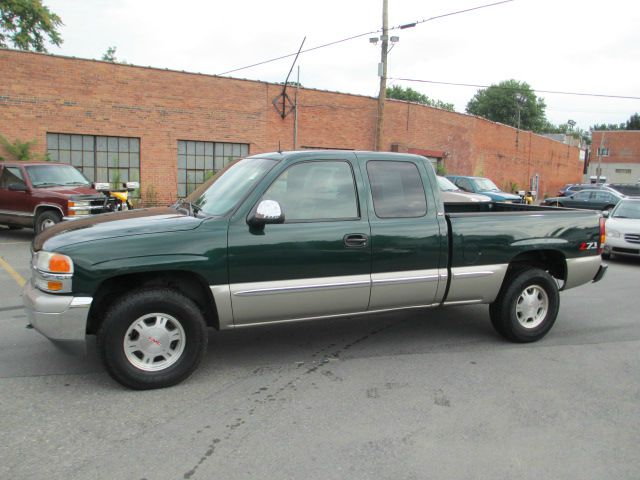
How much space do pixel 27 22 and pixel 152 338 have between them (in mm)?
35331

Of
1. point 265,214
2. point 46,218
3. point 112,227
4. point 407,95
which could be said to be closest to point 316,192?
point 265,214

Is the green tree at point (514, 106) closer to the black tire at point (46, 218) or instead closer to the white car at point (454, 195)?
the white car at point (454, 195)

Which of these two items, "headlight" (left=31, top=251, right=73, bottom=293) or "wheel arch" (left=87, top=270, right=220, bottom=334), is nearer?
"headlight" (left=31, top=251, right=73, bottom=293)

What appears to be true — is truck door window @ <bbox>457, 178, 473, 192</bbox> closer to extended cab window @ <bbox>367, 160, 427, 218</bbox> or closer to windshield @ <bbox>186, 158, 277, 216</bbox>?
extended cab window @ <bbox>367, 160, 427, 218</bbox>

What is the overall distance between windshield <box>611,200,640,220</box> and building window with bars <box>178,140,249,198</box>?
12131mm

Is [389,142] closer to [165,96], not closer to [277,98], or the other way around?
[277,98]

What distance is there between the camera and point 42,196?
39.0 feet

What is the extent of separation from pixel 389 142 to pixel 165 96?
11.6 m

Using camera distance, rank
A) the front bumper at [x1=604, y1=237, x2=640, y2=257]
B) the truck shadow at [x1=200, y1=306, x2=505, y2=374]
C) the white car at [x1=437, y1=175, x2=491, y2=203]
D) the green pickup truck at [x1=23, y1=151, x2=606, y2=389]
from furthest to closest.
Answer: the white car at [x1=437, y1=175, x2=491, y2=203], the front bumper at [x1=604, y1=237, x2=640, y2=257], the truck shadow at [x1=200, y1=306, x2=505, y2=374], the green pickup truck at [x1=23, y1=151, x2=606, y2=389]

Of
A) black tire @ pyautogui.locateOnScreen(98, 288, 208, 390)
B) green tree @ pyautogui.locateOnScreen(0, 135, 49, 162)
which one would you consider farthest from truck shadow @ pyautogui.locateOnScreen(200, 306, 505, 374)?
green tree @ pyautogui.locateOnScreen(0, 135, 49, 162)

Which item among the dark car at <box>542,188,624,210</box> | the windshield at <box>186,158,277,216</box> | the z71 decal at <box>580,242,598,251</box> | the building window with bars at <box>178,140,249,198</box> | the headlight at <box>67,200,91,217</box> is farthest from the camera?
the dark car at <box>542,188,624,210</box>

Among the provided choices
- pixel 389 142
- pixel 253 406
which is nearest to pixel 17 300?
pixel 253 406

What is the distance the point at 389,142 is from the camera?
2702 cm

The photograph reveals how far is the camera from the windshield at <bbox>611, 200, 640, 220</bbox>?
12.1 metres
